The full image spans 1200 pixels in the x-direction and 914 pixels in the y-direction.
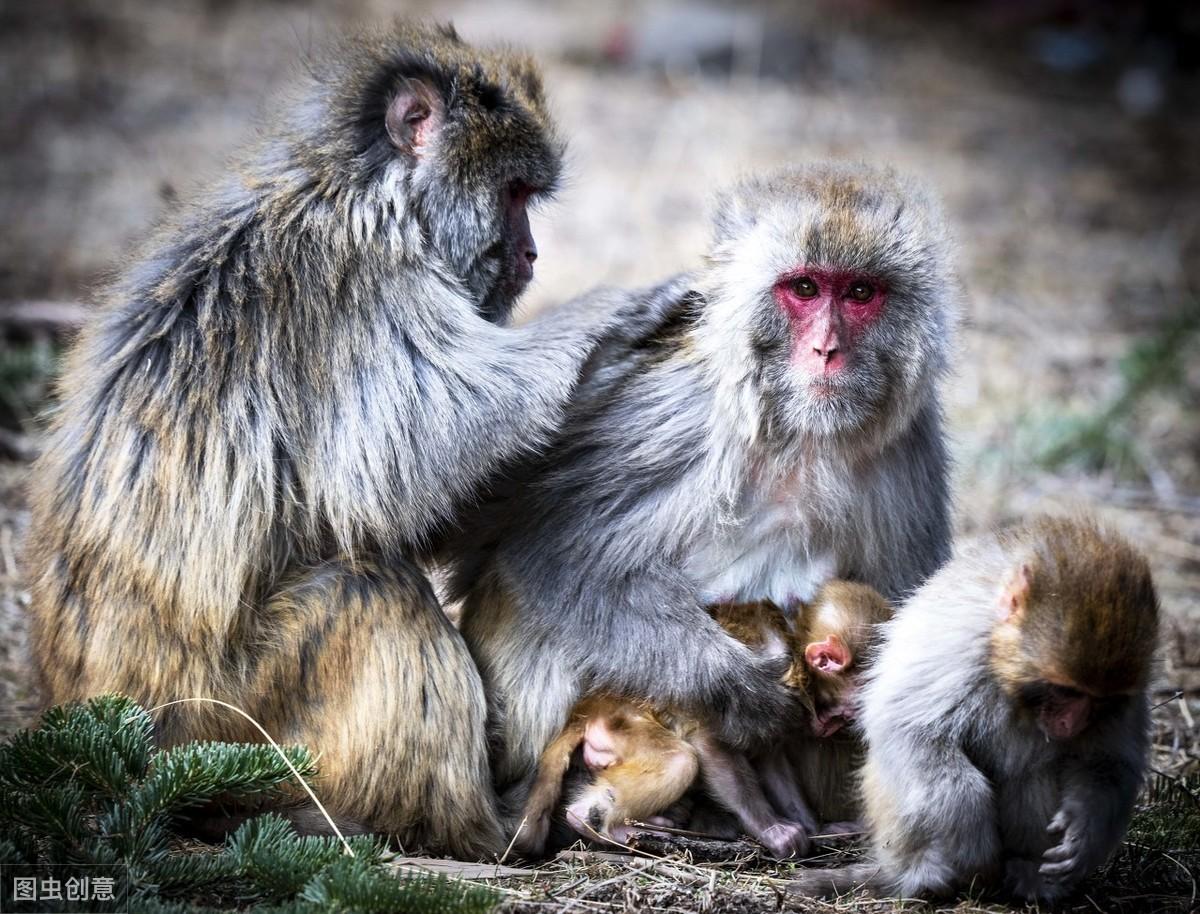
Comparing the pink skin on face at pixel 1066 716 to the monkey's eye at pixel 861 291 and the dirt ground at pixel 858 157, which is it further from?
the dirt ground at pixel 858 157

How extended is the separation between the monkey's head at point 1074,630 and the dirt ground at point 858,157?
1.71 meters

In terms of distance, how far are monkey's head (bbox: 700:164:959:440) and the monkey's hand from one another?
1283 millimetres

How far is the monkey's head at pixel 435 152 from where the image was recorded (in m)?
4.48

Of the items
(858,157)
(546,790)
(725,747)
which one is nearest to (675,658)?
(725,747)

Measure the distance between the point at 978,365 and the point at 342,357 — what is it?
604cm

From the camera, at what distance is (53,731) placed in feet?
11.9

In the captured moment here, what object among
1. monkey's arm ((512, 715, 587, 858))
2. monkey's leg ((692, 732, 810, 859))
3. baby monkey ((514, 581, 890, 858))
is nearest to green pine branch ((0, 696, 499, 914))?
monkey's arm ((512, 715, 587, 858))

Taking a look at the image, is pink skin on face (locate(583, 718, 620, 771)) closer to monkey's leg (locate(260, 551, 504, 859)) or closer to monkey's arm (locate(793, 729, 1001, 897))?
monkey's leg (locate(260, 551, 504, 859))

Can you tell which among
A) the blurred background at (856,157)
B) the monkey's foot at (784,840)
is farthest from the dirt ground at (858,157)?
the monkey's foot at (784,840)

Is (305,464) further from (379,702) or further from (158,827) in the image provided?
(158,827)

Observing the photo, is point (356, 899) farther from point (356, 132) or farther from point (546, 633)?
point (356, 132)

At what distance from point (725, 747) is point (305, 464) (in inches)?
63.2

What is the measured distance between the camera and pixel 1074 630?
11.5 feet

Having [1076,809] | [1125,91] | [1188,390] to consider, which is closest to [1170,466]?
[1188,390]
